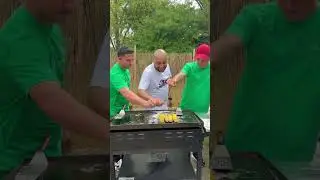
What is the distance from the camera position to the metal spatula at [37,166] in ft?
2.95

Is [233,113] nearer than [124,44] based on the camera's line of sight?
Yes

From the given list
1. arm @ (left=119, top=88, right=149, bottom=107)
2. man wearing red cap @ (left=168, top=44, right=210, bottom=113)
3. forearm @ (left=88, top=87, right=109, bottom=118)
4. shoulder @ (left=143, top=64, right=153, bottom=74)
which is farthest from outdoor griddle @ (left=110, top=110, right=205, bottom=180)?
forearm @ (left=88, top=87, right=109, bottom=118)

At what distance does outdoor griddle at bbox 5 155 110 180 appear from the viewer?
972mm

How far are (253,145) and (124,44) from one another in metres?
1.40

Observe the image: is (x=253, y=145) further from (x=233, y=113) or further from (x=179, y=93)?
(x=179, y=93)

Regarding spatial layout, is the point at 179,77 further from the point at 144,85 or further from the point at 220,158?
the point at 220,158

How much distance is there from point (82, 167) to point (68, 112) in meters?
0.18

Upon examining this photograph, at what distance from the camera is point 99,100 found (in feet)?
3.15

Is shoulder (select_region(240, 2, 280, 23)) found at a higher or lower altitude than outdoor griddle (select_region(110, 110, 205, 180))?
higher

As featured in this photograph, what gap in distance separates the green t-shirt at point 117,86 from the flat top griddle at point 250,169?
1.62m

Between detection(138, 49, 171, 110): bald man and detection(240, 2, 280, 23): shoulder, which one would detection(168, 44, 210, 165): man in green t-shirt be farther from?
detection(240, 2, 280, 23): shoulder

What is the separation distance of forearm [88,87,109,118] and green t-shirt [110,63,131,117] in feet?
5.21

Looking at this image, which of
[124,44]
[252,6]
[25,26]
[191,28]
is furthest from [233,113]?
[124,44]

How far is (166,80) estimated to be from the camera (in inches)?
112
